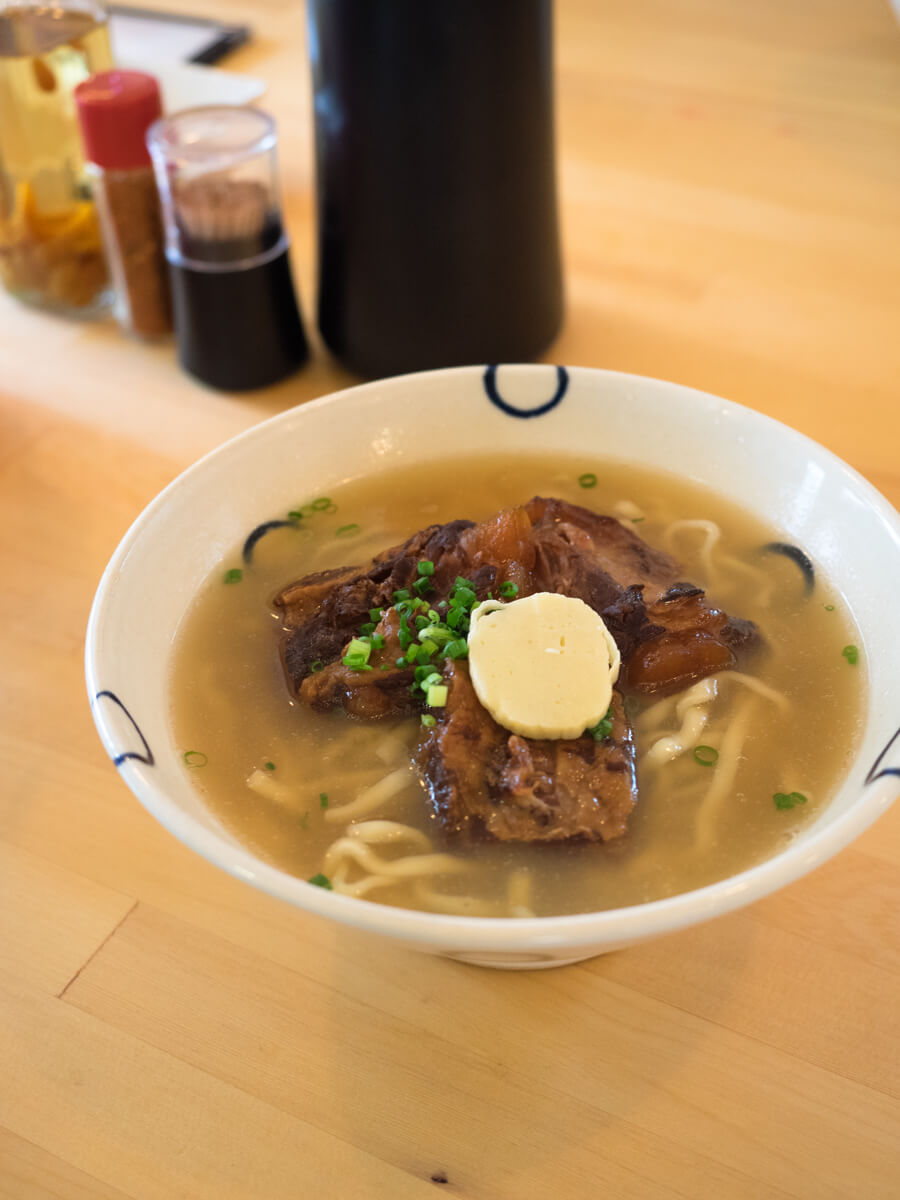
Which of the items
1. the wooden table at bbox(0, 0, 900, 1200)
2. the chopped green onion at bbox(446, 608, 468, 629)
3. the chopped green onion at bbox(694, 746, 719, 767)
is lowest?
the wooden table at bbox(0, 0, 900, 1200)

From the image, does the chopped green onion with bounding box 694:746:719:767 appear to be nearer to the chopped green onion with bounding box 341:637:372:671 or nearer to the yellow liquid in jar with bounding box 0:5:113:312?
the chopped green onion with bounding box 341:637:372:671

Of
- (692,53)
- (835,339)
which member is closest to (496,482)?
(835,339)

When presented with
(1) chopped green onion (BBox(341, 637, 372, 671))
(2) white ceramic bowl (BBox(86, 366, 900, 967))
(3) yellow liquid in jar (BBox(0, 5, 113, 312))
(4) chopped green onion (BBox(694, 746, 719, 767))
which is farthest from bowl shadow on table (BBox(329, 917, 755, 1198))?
(3) yellow liquid in jar (BBox(0, 5, 113, 312))

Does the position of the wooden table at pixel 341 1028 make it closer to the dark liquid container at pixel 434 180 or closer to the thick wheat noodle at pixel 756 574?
the thick wheat noodle at pixel 756 574

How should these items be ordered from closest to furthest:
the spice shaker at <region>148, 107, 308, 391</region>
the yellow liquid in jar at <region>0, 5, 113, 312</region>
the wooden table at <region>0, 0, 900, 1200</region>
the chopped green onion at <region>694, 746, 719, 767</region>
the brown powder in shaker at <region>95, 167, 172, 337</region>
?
1. the wooden table at <region>0, 0, 900, 1200</region>
2. the chopped green onion at <region>694, 746, 719, 767</region>
3. the spice shaker at <region>148, 107, 308, 391</region>
4. the brown powder in shaker at <region>95, 167, 172, 337</region>
5. the yellow liquid in jar at <region>0, 5, 113, 312</region>

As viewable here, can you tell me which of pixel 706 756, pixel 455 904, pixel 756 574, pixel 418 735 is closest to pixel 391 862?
pixel 455 904

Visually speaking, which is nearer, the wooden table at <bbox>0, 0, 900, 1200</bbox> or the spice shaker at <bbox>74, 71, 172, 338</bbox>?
the wooden table at <bbox>0, 0, 900, 1200</bbox>

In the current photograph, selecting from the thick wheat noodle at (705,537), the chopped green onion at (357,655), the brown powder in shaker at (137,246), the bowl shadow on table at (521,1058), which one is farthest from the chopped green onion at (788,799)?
the brown powder in shaker at (137,246)
